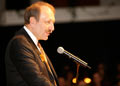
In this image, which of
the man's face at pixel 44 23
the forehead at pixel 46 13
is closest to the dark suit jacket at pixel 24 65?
the man's face at pixel 44 23

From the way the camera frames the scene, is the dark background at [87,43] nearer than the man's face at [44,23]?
No

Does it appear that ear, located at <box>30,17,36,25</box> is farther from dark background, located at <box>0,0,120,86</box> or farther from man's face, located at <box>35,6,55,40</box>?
dark background, located at <box>0,0,120,86</box>

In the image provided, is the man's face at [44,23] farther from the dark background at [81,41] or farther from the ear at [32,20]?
the dark background at [81,41]

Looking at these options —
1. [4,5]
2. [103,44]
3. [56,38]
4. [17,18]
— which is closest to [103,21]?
[103,44]

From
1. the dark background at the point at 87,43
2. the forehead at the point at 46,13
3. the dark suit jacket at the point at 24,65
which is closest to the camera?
the dark suit jacket at the point at 24,65

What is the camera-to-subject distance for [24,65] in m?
1.84

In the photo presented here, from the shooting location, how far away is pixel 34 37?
7.24 ft

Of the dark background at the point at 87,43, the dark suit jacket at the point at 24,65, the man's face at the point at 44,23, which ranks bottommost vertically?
the dark background at the point at 87,43

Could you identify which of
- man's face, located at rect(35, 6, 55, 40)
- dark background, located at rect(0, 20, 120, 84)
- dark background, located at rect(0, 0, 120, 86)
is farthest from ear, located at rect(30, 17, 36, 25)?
dark background, located at rect(0, 20, 120, 84)

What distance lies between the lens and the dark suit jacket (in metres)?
1.82

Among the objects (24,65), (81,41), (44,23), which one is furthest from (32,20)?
(81,41)

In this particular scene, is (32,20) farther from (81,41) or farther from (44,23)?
(81,41)

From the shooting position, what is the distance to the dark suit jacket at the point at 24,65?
182cm

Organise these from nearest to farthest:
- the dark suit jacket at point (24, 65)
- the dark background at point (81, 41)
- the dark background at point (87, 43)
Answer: the dark suit jacket at point (24, 65) < the dark background at point (81, 41) < the dark background at point (87, 43)
